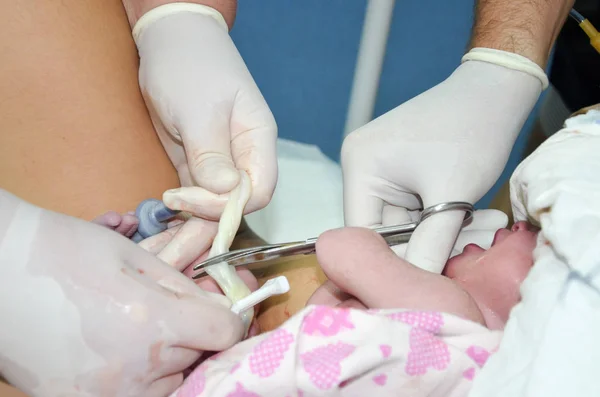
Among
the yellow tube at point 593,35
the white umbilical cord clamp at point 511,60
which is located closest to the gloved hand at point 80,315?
the white umbilical cord clamp at point 511,60

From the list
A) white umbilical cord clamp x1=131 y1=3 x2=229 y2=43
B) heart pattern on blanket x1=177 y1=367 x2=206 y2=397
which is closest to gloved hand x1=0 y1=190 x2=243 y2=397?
heart pattern on blanket x1=177 y1=367 x2=206 y2=397

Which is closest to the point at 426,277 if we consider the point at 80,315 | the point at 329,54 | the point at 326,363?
the point at 326,363

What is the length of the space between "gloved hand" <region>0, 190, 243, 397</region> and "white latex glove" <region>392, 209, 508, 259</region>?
366mm

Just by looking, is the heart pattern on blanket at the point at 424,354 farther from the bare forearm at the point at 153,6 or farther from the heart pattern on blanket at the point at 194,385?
the bare forearm at the point at 153,6

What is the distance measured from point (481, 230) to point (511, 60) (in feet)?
0.78

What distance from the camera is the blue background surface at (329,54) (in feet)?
4.48

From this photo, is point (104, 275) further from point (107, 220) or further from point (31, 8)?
point (31, 8)

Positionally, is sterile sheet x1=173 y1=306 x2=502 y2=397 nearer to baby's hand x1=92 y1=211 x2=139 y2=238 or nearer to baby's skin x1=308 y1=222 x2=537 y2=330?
baby's skin x1=308 y1=222 x2=537 y2=330

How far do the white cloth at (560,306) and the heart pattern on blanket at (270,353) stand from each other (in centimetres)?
16

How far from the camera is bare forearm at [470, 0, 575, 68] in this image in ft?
2.64

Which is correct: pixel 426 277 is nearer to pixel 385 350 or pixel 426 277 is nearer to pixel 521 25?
pixel 385 350

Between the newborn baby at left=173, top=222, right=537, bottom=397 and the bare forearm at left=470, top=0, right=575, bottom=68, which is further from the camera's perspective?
the bare forearm at left=470, top=0, right=575, bottom=68

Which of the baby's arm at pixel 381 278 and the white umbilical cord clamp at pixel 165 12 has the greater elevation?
the white umbilical cord clamp at pixel 165 12

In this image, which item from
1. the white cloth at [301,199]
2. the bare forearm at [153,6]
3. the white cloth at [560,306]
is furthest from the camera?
the white cloth at [301,199]
